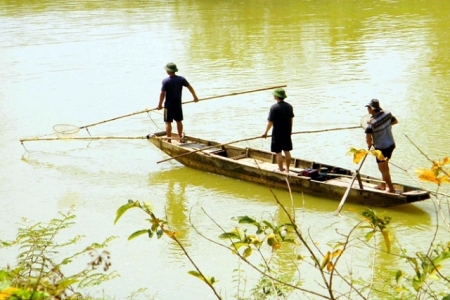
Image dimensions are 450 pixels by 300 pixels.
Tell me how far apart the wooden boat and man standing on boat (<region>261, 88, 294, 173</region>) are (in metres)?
0.29

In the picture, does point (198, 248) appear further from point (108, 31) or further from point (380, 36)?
point (108, 31)

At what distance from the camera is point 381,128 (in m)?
8.59

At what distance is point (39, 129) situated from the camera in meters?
14.0

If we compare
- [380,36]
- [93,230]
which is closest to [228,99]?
[93,230]

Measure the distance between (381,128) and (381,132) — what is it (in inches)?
2.4

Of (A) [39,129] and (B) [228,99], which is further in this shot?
(B) [228,99]

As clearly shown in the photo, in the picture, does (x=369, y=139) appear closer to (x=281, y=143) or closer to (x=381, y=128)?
(x=381, y=128)

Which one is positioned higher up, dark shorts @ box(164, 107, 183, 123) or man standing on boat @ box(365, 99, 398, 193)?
man standing on boat @ box(365, 99, 398, 193)

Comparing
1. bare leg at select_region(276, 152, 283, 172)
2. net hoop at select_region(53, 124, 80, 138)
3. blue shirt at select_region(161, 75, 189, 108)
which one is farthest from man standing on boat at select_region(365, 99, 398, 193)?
net hoop at select_region(53, 124, 80, 138)

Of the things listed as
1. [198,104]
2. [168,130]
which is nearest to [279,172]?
[168,130]

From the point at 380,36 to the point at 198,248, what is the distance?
1439 cm

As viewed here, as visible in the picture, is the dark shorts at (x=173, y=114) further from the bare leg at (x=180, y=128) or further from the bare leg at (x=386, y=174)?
the bare leg at (x=386, y=174)

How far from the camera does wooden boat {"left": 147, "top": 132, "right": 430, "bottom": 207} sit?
873cm

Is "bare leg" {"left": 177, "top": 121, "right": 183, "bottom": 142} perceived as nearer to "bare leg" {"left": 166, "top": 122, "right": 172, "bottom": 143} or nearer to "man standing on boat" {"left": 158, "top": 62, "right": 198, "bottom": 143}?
"man standing on boat" {"left": 158, "top": 62, "right": 198, "bottom": 143}
